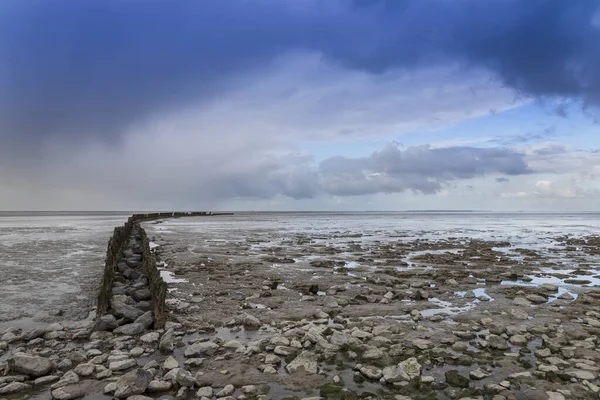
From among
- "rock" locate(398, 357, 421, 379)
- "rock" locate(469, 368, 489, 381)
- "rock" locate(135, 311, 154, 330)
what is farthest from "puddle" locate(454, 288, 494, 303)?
"rock" locate(135, 311, 154, 330)

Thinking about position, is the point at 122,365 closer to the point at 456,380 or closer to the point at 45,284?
the point at 456,380

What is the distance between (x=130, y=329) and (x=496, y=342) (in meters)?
8.16

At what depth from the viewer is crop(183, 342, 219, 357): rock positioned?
7930mm

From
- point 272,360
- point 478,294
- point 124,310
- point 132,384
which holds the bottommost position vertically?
point 478,294

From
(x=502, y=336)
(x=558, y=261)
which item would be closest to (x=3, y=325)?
(x=502, y=336)

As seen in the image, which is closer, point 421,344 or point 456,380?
point 456,380

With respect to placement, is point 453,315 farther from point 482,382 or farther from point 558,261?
point 558,261

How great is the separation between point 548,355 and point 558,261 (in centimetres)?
1736

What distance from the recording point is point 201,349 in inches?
318

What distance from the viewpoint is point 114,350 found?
26.8 ft

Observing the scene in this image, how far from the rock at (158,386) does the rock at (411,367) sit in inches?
156

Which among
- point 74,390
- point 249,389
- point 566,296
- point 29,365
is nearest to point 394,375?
point 249,389

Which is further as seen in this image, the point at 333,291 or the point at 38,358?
the point at 333,291

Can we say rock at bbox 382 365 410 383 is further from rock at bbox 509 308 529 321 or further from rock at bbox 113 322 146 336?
rock at bbox 113 322 146 336
